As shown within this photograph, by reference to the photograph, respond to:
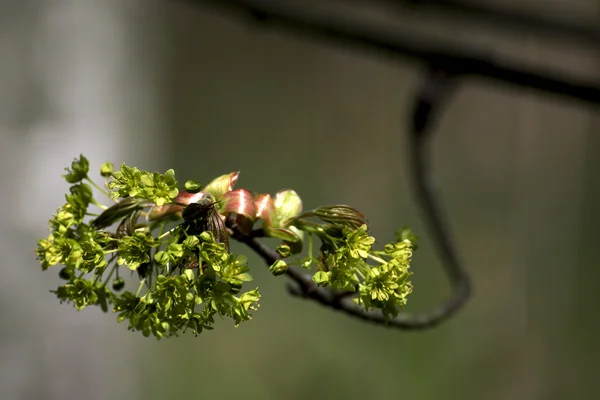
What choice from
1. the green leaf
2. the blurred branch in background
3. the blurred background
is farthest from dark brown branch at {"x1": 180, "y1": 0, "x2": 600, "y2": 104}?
the blurred background

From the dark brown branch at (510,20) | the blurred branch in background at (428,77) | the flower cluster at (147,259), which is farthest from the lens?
the dark brown branch at (510,20)

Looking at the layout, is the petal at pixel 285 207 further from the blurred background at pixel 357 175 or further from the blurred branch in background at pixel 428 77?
the blurred background at pixel 357 175

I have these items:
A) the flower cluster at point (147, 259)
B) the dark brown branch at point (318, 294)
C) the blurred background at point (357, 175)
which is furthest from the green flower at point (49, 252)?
the blurred background at point (357, 175)

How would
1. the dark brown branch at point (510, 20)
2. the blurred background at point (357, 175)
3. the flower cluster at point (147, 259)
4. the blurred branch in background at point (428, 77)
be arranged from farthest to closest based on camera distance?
the blurred background at point (357, 175) → the dark brown branch at point (510, 20) → the blurred branch in background at point (428, 77) → the flower cluster at point (147, 259)

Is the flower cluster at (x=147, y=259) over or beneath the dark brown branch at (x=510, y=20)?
beneath

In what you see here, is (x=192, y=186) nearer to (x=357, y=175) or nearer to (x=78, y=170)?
(x=78, y=170)

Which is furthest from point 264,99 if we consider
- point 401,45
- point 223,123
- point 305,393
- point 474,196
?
point 401,45

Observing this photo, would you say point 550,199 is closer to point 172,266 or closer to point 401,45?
point 401,45
